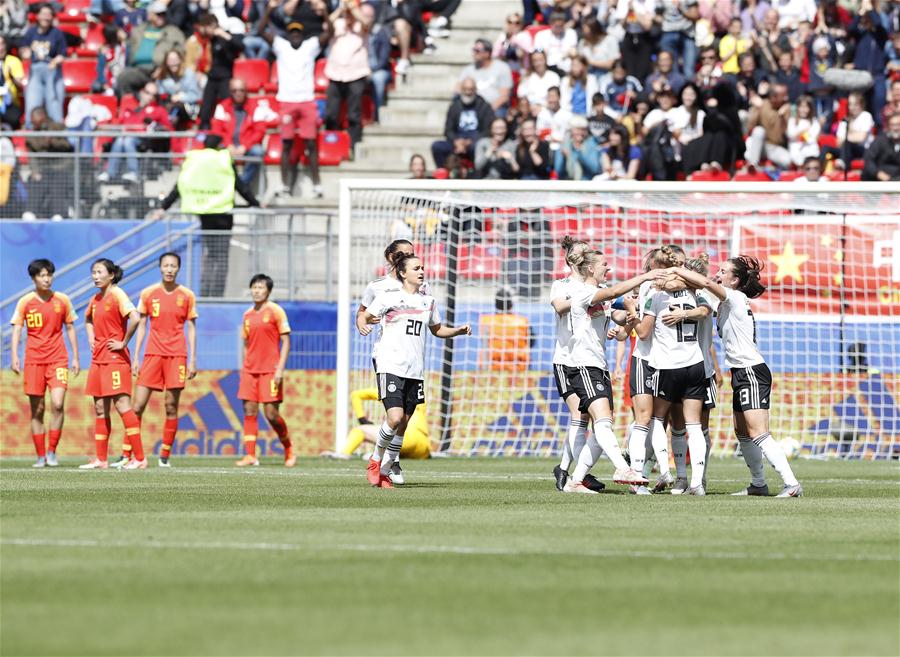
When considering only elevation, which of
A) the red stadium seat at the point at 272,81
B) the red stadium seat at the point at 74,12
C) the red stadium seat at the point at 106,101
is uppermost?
the red stadium seat at the point at 74,12

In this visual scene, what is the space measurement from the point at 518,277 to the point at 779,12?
8105 mm

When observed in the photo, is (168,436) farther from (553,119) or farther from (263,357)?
(553,119)

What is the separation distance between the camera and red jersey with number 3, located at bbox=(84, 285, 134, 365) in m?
17.7

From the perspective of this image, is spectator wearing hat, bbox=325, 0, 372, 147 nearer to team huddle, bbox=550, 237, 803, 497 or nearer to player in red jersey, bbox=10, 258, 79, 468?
player in red jersey, bbox=10, 258, 79, 468

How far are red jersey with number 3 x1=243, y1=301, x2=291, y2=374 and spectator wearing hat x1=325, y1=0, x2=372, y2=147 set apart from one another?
7.97 metres

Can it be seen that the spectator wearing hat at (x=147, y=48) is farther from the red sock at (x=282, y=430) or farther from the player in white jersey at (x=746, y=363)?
the player in white jersey at (x=746, y=363)

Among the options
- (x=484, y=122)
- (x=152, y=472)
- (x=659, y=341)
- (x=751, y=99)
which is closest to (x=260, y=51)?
(x=484, y=122)

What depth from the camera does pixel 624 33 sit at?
26766mm

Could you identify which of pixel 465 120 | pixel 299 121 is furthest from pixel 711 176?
pixel 299 121

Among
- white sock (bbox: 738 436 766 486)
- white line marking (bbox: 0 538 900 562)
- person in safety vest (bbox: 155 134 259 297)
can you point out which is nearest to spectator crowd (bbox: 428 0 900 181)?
person in safety vest (bbox: 155 134 259 297)

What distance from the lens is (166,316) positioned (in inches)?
721

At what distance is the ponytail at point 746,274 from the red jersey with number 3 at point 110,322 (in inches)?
282

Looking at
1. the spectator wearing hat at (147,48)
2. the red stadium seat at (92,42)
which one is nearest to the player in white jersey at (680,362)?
the spectator wearing hat at (147,48)

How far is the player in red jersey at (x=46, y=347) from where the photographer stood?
18188 millimetres
